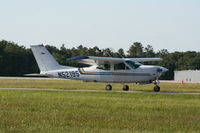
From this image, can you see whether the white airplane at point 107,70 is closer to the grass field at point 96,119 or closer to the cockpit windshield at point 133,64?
the cockpit windshield at point 133,64

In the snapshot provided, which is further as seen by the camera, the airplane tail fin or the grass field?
the airplane tail fin

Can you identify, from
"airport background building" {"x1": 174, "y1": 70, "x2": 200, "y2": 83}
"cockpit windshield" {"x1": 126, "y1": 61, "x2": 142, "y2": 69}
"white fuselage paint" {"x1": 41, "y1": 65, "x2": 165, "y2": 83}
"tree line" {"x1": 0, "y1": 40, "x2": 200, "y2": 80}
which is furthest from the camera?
"tree line" {"x1": 0, "y1": 40, "x2": 200, "y2": 80}

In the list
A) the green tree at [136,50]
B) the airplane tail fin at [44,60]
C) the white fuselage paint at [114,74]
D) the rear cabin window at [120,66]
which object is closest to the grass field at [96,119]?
the white fuselage paint at [114,74]

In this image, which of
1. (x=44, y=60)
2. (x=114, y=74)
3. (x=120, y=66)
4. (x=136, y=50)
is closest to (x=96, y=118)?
(x=114, y=74)

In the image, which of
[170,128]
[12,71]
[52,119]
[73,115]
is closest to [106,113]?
[73,115]

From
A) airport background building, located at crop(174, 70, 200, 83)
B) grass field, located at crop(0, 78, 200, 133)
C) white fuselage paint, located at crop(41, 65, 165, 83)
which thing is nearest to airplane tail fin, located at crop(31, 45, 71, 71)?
white fuselage paint, located at crop(41, 65, 165, 83)

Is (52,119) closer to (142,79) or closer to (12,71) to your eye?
(142,79)

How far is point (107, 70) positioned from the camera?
33031 millimetres

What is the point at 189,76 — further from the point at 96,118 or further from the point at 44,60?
the point at 96,118

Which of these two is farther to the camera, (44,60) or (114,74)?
(44,60)

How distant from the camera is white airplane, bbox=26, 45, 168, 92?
31.7m

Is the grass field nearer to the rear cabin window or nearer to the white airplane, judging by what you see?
the white airplane

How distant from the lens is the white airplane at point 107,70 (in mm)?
31703

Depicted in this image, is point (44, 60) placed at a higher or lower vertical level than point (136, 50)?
lower
